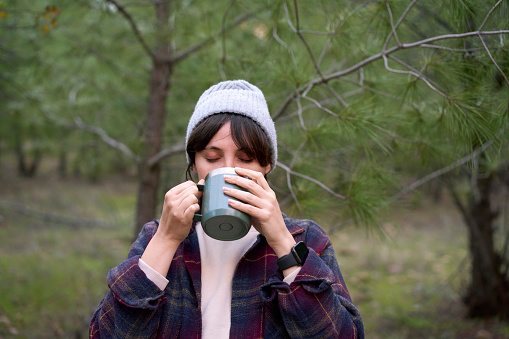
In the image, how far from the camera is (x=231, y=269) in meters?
1.14

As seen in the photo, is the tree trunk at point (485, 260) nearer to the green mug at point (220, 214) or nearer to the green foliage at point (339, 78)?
the green foliage at point (339, 78)

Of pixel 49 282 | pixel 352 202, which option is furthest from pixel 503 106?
pixel 49 282

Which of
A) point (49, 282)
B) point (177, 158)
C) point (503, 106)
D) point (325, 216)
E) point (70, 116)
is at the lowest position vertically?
point (49, 282)

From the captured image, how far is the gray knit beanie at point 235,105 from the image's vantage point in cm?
117

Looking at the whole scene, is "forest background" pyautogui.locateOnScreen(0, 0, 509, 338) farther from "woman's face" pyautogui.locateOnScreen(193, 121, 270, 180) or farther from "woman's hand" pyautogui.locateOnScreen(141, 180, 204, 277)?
"woman's hand" pyautogui.locateOnScreen(141, 180, 204, 277)

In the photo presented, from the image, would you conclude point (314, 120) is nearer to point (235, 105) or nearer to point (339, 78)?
point (339, 78)

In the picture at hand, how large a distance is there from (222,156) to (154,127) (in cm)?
197

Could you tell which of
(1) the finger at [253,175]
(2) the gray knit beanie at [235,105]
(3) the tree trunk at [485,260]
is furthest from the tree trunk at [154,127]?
(3) the tree trunk at [485,260]

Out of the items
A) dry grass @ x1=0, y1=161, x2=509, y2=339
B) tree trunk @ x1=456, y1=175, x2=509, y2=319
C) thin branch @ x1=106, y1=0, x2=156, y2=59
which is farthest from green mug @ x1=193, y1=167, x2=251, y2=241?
tree trunk @ x1=456, y1=175, x2=509, y2=319

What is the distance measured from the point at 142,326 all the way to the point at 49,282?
4.42 m

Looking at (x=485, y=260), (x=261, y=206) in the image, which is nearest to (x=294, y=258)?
(x=261, y=206)

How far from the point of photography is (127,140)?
313 cm

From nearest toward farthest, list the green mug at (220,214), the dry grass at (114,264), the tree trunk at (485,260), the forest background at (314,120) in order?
1. the green mug at (220,214)
2. the forest background at (314,120)
3. the tree trunk at (485,260)
4. the dry grass at (114,264)

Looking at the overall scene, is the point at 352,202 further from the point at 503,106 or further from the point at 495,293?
the point at 495,293
